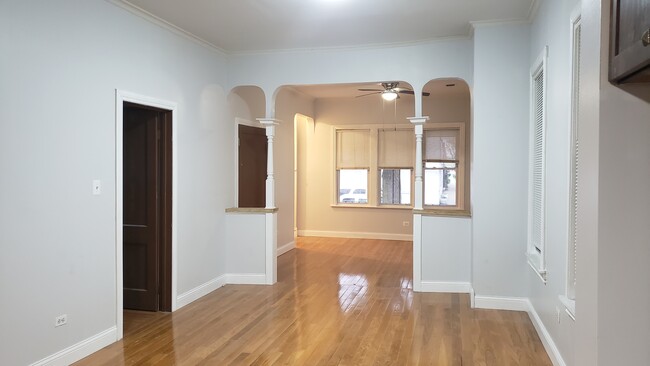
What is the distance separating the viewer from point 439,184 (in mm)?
9164

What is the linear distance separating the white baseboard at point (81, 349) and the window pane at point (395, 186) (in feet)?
20.7

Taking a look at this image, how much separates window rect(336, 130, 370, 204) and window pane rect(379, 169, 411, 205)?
0.33 meters

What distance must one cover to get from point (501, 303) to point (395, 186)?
4.84 metres

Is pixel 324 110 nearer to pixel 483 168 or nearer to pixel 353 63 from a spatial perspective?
pixel 353 63

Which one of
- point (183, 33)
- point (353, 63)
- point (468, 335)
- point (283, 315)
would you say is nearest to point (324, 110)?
point (353, 63)

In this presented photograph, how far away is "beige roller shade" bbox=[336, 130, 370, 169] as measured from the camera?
31.1ft

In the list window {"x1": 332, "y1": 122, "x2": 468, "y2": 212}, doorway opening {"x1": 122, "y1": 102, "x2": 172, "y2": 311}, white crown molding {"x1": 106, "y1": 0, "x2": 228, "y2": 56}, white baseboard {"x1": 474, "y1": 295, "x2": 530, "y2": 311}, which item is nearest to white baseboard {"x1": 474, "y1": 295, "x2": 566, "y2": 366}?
white baseboard {"x1": 474, "y1": 295, "x2": 530, "y2": 311}

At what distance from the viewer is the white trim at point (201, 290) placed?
194 inches

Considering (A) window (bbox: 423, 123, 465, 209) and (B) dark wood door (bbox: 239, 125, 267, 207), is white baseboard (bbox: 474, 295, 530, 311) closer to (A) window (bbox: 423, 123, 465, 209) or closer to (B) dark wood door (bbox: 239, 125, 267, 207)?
(B) dark wood door (bbox: 239, 125, 267, 207)

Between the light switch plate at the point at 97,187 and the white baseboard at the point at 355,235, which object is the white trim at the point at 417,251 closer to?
the light switch plate at the point at 97,187

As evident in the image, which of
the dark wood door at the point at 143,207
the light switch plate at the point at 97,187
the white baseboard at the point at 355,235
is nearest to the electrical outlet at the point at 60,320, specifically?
the light switch plate at the point at 97,187

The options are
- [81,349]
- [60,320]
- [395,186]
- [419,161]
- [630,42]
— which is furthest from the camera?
[395,186]

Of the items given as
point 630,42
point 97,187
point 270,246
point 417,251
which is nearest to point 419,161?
point 417,251

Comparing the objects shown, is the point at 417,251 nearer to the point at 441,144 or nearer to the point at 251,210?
the point at 251,210
